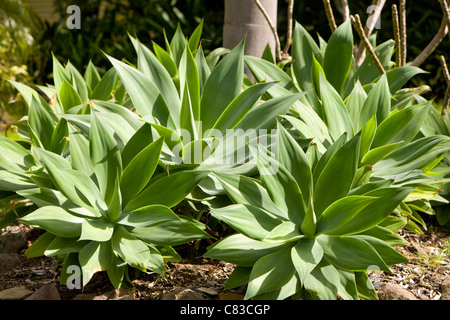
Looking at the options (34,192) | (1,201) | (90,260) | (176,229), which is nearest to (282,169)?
(176,229)

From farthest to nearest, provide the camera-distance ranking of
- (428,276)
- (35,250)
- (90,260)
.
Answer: (428,276) < (35,250) < (90,260)

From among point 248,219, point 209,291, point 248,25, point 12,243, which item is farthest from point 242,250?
point 248,25

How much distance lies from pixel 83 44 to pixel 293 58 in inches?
182

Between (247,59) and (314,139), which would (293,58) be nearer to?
(247,59)

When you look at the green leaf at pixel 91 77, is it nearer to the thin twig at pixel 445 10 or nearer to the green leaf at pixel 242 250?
the green leaf at pixel 242 250

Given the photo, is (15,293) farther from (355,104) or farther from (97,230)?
(355,104)

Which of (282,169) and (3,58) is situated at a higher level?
(282,169)

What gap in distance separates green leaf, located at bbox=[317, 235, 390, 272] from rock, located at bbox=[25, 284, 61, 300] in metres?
1.01

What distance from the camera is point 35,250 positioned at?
1.89 meters

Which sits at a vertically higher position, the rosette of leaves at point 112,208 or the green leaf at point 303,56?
the green leaf at point 303,56

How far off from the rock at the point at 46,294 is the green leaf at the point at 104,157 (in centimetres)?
41

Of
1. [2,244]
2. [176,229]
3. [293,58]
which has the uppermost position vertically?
[293,58]

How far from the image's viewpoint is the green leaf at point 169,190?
175 cm

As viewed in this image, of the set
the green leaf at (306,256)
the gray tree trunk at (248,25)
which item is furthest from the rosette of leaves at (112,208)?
the gray tree trunk at (248,25)
